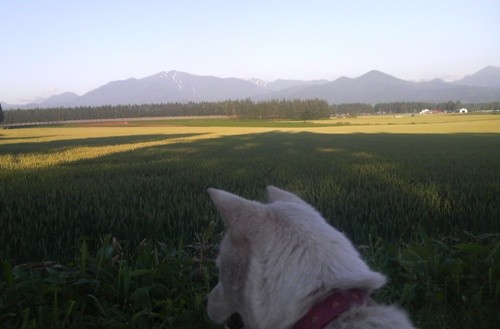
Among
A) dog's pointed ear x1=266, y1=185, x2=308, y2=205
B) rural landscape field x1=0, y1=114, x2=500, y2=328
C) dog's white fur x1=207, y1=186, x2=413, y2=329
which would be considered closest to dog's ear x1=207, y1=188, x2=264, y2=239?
dog's white fur x1=207, y1=186, x2=413, y2=329

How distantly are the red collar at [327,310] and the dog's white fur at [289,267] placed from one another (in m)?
0.03

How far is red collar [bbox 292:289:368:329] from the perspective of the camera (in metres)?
1.84

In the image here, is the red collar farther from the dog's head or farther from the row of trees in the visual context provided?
the row of trees

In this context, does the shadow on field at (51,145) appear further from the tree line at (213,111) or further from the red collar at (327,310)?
the tree line at (213,111)

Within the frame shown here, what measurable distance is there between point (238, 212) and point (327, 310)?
0.58m

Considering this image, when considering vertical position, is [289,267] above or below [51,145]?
above

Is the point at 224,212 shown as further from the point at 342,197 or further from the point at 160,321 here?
the point at 342,197

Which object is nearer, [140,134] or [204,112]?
[140,134]

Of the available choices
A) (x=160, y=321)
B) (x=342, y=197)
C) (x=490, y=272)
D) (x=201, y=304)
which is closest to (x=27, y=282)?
(x=160, y=321)

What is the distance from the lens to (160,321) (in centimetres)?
356

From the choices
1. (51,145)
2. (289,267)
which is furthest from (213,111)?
(289,267)

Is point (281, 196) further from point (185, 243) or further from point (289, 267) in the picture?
point (185, 243)

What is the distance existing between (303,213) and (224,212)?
429mm

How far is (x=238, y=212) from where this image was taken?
1.95 m
